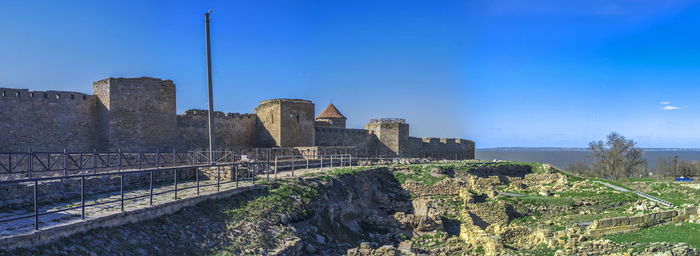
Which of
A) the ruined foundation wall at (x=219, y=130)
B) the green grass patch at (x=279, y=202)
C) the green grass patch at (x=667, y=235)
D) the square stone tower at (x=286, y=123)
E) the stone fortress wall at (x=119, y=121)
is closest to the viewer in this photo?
the green grass patch at (x=279, y=202)

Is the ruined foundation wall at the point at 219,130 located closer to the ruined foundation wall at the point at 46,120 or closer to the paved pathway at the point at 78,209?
the ruined foundation wall at the point at 46,120

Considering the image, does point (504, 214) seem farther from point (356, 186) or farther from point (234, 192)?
point (234, 192)

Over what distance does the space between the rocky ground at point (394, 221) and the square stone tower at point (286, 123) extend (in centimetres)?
877

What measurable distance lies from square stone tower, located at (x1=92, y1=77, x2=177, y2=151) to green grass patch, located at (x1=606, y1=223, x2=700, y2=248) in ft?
72.9

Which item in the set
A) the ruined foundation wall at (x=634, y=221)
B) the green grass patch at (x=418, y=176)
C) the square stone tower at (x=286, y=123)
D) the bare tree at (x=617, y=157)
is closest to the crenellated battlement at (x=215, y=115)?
the square stone tower at (x=286, y=123)

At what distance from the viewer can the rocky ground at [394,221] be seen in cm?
1077

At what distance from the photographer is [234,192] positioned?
14719 mm

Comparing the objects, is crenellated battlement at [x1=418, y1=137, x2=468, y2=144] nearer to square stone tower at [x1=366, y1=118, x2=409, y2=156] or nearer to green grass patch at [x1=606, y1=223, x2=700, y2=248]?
square stone tower at [x1=366, y1=118, x2=409, y2=156]

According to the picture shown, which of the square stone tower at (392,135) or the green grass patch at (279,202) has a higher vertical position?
the square stone tower at (392,135)

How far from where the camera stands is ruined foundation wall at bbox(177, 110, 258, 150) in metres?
32.0

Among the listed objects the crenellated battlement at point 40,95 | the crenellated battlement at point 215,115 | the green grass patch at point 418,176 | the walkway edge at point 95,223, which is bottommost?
the green grass patch at point 418,176

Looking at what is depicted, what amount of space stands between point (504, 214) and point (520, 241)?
4545 millimetres

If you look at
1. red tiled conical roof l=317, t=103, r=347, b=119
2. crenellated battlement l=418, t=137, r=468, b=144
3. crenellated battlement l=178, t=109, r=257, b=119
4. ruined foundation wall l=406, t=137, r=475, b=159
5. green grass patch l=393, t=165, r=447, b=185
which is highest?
red tiled conical roof l=317, t=103, r=347, b=119

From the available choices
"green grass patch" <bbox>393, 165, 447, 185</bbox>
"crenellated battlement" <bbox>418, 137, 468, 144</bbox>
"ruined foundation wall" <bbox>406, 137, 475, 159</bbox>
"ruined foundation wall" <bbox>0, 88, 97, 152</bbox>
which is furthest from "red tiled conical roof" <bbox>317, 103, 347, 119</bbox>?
"ruined foundation wall" <bbox>0, 88, 97, 152</bbox>
